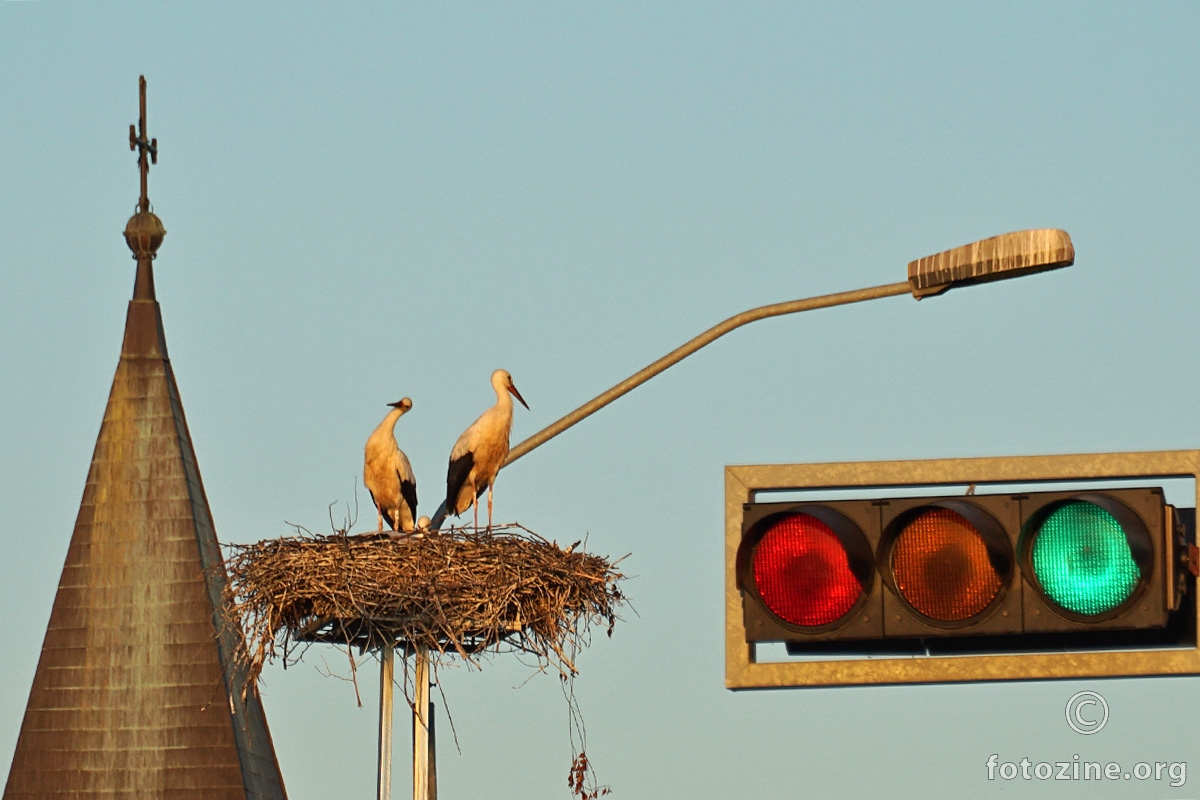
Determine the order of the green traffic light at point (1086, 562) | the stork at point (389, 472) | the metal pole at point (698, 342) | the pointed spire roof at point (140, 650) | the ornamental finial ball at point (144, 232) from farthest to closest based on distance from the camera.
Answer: the ornamental finial ball at point (144, 232) → the pointed spire roof at point (140, 650) → the stork at point (389, 472) → the metal pole at point (698, 342) → the green traffic light at point (1086, 562)

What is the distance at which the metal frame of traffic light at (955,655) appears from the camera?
5469 millimetres

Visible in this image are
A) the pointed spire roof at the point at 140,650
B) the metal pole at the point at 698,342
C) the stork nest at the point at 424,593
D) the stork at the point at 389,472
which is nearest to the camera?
the metal pole at the point at 698,342

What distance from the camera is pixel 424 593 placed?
57.5 ft

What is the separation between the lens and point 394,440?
2172 cm

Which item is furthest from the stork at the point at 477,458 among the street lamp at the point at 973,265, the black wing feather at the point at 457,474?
the street lamp at the point at 973,265

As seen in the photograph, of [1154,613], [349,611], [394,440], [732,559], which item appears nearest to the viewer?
[1154,613]

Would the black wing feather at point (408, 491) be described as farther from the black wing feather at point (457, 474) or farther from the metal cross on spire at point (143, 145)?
the metal cross on spire at point (143, 145)

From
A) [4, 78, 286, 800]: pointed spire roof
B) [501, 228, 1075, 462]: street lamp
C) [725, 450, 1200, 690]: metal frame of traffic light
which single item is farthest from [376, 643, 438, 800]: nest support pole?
[4, 78, 286, 800]: pointed spire roof

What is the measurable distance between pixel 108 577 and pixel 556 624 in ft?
111

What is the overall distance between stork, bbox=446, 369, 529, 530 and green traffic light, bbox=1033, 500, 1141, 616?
1452 centimetres

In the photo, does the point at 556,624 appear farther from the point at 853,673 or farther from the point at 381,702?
the point at 853,673

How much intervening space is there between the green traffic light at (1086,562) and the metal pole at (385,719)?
→ 12589mm

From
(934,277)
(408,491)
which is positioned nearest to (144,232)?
(408,491)

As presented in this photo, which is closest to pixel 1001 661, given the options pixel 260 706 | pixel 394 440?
pixel 394 440
